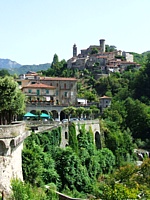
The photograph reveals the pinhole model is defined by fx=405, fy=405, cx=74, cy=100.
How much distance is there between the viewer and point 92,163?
140 feet

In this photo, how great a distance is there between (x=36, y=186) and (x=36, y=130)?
7.68 meters

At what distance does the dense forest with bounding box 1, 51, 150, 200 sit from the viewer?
27719 millimetres

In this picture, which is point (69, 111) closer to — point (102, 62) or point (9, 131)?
point (9, 131)

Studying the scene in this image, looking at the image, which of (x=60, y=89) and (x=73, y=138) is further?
(x=60, y=89)

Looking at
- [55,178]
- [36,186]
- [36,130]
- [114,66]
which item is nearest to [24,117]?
[36,130]

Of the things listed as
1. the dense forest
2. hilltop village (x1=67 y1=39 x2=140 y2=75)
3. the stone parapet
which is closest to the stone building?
the dense forest

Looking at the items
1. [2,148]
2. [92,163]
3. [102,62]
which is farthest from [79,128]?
[102,62]

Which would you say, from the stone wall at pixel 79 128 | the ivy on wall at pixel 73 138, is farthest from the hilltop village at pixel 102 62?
the ivy on wall at pixel 73 138

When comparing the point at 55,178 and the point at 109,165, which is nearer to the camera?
the point at 55,178

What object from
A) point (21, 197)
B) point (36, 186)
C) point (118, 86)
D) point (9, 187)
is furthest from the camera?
point (118, 86)

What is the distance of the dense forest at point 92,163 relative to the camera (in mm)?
27719

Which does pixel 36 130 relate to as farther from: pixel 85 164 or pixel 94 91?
pixel 94 91

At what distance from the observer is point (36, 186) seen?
29.7 meters

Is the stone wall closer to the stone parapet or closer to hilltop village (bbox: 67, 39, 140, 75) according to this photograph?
the stone parapet
